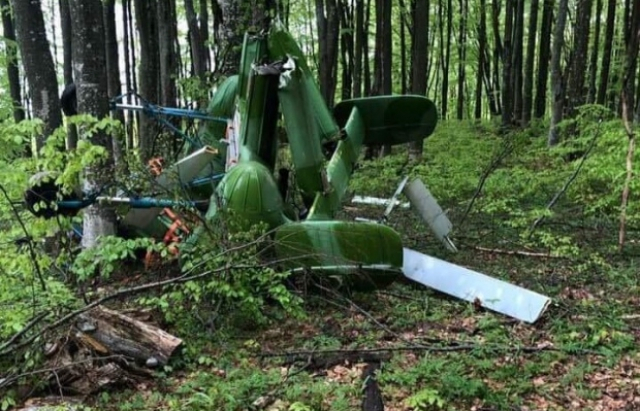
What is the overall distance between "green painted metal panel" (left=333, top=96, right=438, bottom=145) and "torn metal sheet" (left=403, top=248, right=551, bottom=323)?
2310 mm

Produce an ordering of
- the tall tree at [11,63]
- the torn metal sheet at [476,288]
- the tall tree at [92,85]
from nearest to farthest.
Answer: the torn metal sheet at [476,288] < the tall tree at [92,85] < the tall tree at [11,63]

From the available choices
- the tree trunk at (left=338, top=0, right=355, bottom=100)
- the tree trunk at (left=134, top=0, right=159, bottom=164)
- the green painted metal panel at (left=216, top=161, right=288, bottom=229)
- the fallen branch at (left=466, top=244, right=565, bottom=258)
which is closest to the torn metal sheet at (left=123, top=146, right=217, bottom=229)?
the green painted metal panel at (left=216, top=161, right=288, bottom=229)

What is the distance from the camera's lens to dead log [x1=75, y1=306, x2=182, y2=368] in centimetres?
476

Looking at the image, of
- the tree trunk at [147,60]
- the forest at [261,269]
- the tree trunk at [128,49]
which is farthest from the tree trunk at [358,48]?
the forest at [261,269]

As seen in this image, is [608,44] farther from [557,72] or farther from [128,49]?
[128,49]

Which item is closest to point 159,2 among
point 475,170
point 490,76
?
point 475,170

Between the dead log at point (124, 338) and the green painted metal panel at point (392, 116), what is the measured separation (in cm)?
464

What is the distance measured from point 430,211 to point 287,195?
220 cm

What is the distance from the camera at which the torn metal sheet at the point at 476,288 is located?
19.2ft

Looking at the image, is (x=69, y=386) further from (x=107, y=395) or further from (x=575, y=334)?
(x=575, y=334)

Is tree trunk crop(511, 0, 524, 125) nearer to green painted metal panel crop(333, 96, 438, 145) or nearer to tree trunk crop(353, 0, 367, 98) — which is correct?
tree trunk crop(353, 0, 367, 98)

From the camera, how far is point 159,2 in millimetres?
14078

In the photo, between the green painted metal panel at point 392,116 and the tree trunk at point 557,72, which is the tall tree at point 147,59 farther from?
the tree trunk at point 557,72

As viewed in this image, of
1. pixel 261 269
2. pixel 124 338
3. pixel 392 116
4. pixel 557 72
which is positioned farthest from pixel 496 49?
pixel 124 338
